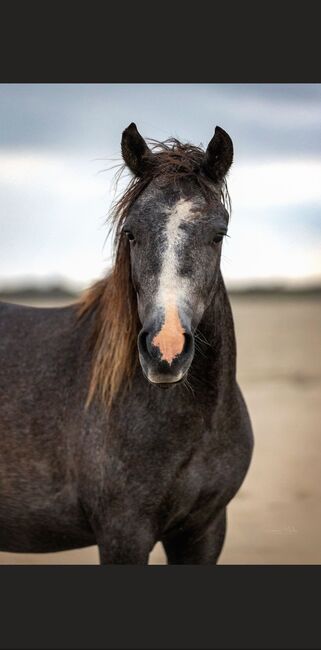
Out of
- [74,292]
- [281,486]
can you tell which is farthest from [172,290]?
[281,486]

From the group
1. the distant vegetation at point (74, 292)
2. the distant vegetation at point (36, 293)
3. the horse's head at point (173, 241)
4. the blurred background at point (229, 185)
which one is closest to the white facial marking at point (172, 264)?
the horse's head at point (173, 241)

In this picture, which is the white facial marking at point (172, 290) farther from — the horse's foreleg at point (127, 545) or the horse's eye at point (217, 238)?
the horse's foreleg at point (127, 545)

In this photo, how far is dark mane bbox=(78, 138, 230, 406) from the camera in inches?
102

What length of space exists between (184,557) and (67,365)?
2.93ft

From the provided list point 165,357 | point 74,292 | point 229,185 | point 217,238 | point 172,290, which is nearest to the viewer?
point 165,357

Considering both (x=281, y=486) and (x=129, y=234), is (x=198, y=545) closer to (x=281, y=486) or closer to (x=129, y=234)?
(x=129, y=234)

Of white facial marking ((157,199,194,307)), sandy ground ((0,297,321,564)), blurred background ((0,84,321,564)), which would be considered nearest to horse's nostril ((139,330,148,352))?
white facial marking ((157,199,194,307))

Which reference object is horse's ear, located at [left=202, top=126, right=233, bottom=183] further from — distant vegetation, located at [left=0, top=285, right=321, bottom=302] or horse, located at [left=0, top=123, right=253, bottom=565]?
distant vegetation, located at [left=0, top=285, right=321, bottom=302]

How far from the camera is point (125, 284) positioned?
2.69 m

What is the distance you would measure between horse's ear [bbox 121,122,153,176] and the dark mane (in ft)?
0.08

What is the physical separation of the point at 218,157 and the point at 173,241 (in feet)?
1.49

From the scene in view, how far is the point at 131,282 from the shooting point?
268 cm

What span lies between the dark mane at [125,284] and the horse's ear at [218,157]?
0.03 meters

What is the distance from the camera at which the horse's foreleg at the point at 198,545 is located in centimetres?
299
